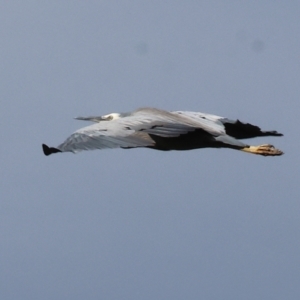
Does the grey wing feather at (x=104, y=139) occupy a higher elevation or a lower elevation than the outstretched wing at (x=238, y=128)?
lower

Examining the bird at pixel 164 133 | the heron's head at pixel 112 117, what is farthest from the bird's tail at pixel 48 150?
the heron's head at pixel 112 117

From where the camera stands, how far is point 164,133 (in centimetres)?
1825

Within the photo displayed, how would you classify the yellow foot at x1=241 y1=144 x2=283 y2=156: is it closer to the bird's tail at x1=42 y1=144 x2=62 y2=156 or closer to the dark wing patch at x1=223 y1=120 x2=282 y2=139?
the dark wing patch at x1=223 y1=120 x2=282 y2=139

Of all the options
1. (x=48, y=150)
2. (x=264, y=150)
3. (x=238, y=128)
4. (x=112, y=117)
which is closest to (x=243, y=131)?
(x=238, y=128)

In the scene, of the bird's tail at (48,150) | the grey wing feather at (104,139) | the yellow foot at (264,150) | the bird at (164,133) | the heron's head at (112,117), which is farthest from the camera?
the yellow foot at (264,150)

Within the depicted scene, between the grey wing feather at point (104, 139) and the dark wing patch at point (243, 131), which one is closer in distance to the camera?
the grey wing feather at point (104, 139)

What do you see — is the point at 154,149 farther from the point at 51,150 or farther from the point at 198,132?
the point at 51,150

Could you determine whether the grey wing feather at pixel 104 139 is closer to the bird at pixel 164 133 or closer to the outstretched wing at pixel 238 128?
the bird at pixel 164 133

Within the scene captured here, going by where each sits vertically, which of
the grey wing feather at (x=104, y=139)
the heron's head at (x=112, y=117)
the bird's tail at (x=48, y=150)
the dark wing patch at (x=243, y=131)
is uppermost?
the heron's head at (x=112, y=117)

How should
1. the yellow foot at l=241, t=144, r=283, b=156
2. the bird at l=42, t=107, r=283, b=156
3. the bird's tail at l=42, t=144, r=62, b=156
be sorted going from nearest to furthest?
1. the bird's tail at l=42, t=144, r=62, b=156
2. the bird at l=42, t=107, r=283, b=156
3. the yellow foot at l=241, t=144, r=283, b=156

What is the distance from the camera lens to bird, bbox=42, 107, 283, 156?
17578 millimetres

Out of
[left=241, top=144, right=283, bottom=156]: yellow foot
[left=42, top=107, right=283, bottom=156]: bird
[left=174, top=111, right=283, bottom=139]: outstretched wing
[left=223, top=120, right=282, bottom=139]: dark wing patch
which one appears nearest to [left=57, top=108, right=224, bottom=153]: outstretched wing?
[left=42, top=107, right=283, bottom=156]: bird

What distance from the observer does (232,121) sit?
20625mm

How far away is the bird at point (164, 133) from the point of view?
17578 millimetres
